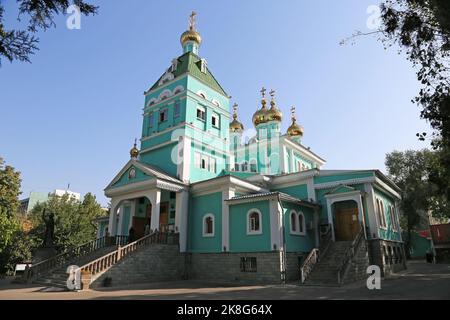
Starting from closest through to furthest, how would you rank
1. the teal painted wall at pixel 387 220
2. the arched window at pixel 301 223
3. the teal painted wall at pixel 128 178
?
1. the arched window at pixel 301 223
2. the teal painted wall at pixel 387 220
3. the teal painted wall at pixel 128 178

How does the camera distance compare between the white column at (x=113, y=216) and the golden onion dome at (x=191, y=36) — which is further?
the golden onion dome at (x=191, y=36)

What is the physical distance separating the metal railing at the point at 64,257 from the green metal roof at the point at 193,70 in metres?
12.9

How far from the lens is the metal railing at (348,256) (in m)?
14.4

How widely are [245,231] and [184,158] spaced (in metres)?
6.99

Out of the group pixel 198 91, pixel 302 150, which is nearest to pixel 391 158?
pixel 302 150

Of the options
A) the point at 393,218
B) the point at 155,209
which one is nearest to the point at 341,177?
the point at 393,218

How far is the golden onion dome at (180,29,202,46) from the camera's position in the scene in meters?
27.8

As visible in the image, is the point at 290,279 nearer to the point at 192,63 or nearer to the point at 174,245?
the point at 174,245

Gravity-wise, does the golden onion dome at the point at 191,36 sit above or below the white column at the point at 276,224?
above

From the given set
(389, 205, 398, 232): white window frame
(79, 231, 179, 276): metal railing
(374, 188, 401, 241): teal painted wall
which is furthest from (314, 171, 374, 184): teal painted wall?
(79, 231, 179, 276): metal railing

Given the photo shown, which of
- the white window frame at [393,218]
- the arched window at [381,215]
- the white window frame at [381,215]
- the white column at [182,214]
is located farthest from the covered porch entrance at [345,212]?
the white column at [182,214]

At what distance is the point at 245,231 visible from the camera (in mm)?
17766

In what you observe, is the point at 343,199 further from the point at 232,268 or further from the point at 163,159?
the point at 163,159

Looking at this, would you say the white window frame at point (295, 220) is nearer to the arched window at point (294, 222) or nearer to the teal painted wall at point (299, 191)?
the arched window at point (294, 222)
